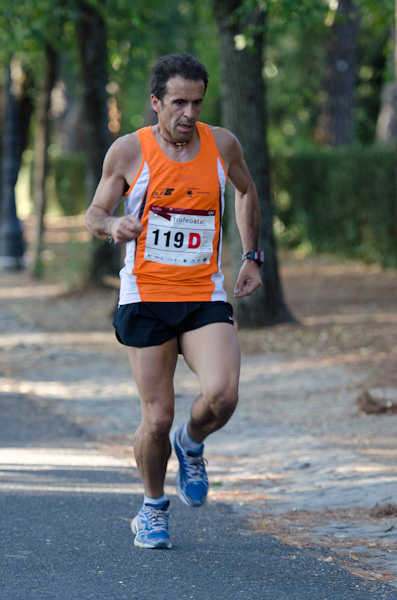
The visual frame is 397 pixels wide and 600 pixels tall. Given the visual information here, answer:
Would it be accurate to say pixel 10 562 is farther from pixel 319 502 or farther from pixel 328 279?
pixel 328 279

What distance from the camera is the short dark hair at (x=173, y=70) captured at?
437 cm

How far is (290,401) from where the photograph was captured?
8.66 metres

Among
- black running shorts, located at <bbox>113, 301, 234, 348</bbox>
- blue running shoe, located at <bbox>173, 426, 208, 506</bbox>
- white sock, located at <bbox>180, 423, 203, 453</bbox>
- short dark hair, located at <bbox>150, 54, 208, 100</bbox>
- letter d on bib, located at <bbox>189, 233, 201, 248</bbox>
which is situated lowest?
blue running shoe, located at <bbox>173, 426, 208, 506</bbox>

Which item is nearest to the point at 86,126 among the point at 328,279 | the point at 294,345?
the point at 328,279

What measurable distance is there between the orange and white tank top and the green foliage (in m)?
14.0

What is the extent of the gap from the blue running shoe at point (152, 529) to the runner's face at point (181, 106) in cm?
179

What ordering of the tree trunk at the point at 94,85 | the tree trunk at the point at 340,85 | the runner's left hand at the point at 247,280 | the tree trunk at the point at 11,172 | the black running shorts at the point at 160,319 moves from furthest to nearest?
1. the tree trunk at the point at 340,85
2. the tree trunk at the point at 11,172
3. the tree trunk at the point at 94,85
4. the runner's left hand at the point at 247,280
5. the black running shorts at the point at 160,319

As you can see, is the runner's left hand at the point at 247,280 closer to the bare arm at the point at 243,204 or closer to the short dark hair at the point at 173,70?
the bare arm at the point at 243,204

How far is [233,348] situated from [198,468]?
0.68 m

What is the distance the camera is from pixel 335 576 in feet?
14.3

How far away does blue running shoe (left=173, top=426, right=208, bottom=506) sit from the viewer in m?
4.73

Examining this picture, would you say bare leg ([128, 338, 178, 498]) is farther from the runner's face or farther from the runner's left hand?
the runner's face

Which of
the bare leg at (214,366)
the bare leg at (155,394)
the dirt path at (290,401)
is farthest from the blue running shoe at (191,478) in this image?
the dirt path at (290,401)

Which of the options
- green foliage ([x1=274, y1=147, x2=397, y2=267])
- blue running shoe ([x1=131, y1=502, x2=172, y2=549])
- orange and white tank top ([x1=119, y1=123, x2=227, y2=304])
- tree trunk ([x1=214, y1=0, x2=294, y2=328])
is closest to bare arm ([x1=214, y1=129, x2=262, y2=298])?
orange and white tank top ([x1=119, y1=123, x2=227, y2=304])
